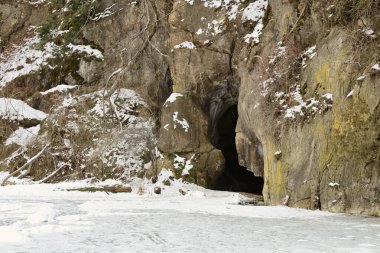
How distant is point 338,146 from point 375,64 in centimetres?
203

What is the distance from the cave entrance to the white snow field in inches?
472

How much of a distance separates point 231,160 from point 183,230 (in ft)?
56.4

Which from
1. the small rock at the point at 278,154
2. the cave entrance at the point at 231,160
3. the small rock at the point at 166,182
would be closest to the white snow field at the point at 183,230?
the small rock at the point at 278,154

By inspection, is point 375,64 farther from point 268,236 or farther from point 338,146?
point 268,236

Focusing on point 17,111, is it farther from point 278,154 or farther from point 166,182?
point 278,154

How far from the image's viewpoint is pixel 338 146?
1048 cm

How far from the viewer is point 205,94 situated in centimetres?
1991

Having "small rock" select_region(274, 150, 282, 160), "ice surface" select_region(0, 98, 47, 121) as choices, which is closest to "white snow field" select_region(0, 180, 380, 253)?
"small rock" select_region(274, 150, 282, 160)

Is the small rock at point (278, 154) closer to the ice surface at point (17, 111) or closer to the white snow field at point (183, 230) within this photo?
the white snow field at point (183, 230)

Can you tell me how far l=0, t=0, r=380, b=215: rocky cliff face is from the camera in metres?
10.6

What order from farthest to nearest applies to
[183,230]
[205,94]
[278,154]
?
1. [205,94]
2. [278,154]
3. [183,230]

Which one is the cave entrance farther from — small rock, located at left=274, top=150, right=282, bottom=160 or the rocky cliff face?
small rock, located at left=274, top=150, right=282, bottom=160

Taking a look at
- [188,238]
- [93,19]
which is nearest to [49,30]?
[93,19]

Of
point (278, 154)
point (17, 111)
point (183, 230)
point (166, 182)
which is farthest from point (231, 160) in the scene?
point (183, 230)
